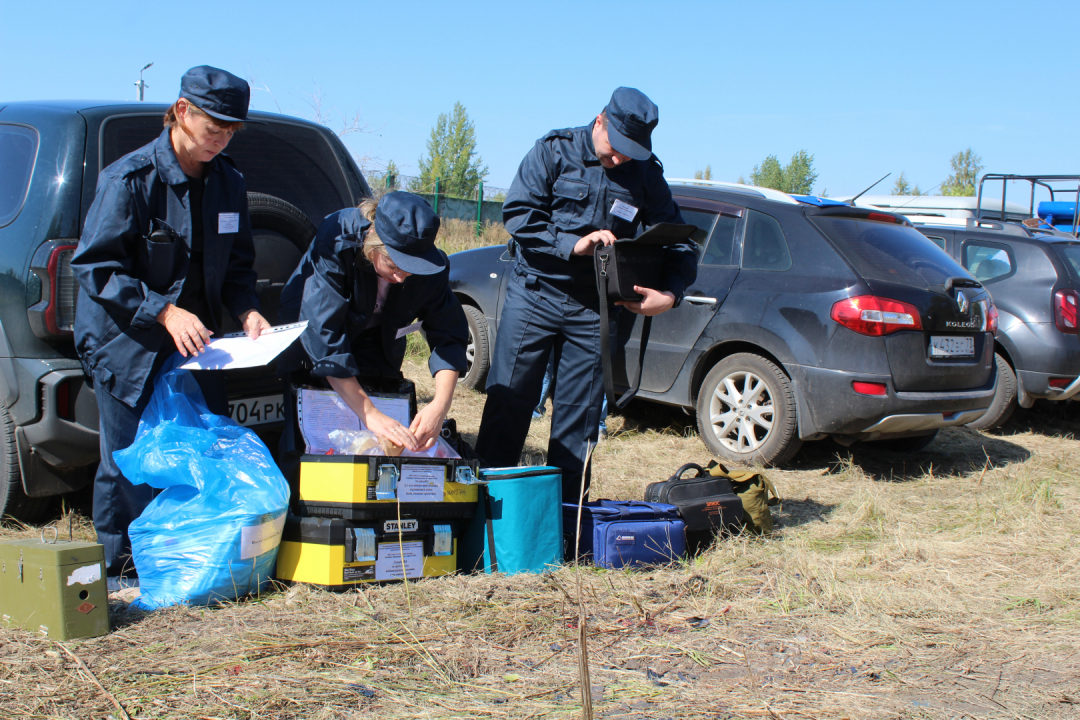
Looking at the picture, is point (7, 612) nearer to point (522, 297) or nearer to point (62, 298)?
point (62, 298)

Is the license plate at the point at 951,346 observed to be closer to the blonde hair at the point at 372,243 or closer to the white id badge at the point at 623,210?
the white id badge at the point at 623,210

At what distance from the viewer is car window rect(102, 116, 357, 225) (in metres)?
3.73

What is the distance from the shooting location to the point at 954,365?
4898mm

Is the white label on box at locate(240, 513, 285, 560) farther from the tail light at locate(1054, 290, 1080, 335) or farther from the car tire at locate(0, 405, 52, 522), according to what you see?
the tail light at locate(1054, 290, 1080, 335)

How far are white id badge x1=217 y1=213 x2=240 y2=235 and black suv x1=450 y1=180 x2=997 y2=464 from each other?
305cm

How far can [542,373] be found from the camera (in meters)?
3.64

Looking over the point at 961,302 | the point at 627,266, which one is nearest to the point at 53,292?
the point at 627,266

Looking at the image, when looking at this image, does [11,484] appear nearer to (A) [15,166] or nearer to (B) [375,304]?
(A) [15,166]

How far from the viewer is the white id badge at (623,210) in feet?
11.7

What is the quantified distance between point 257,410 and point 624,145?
5.92 feet

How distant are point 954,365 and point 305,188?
3.66m

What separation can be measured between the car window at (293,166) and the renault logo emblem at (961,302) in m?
3.45

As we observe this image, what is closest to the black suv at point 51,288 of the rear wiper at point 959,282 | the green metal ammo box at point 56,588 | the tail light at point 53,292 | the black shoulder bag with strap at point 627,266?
the tail light at point 53,292

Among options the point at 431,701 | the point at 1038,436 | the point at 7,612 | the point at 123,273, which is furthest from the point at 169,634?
the point at 1038,436
